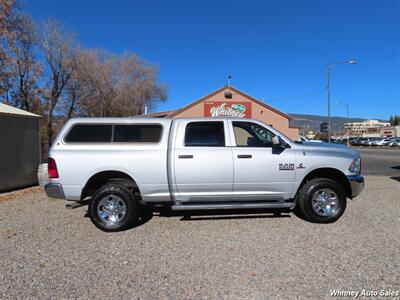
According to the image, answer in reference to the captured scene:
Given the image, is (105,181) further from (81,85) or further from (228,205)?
(81,85)

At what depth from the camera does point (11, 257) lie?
441cm

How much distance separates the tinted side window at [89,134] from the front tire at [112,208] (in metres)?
0.87

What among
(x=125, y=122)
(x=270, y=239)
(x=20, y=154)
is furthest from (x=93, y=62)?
(x=270, y=239)

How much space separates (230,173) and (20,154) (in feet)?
25.9

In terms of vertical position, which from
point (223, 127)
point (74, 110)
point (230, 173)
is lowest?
point (230, 173)

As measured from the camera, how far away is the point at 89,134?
18.3 ft

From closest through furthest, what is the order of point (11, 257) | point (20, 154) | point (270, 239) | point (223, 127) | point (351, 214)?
point (11, 257)
point (270, 239)
point (223, 127)
point (351, 214)
point (20, 154)

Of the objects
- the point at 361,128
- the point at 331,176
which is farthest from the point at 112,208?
the point at 361,128

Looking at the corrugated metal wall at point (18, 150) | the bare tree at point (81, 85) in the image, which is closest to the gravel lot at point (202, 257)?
the corrugated metal wall at point (18, 150)

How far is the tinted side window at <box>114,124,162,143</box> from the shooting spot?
559cm

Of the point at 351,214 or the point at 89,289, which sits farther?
the point at 351,214

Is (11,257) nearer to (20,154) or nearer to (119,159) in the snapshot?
(119,159)

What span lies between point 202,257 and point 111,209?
2.10m

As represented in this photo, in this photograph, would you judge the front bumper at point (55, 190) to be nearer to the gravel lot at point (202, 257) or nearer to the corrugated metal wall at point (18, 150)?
the gravel lot at point (202, 257)
